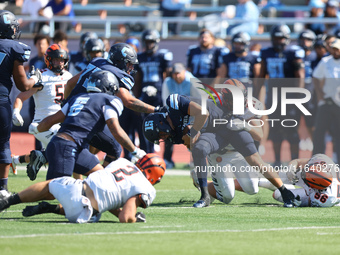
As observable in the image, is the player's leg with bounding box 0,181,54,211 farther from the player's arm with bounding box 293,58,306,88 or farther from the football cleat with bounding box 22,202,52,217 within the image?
the player's arm with bounding box 293,58,306,88

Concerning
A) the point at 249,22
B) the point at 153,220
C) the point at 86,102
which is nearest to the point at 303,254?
the point at 153,220

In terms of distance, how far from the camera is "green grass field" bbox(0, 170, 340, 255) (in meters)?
5.02

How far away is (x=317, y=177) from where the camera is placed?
7934 millimetres

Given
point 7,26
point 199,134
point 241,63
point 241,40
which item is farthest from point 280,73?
point 7,26

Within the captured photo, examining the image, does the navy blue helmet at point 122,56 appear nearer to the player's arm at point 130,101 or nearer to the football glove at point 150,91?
the player's arm at point 130,101

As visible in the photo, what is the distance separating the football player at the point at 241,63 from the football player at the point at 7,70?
212 inches

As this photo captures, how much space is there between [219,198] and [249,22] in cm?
845

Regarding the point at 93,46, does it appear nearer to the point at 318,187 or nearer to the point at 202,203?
the point at 202,203

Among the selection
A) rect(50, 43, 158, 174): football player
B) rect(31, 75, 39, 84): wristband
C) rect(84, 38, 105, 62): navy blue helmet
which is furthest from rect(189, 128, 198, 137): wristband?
rect(84, 38, 105, 62): navy blue helmet

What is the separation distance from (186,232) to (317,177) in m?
2.63

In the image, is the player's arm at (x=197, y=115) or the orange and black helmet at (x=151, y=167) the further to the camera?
the player's arm at (x=197, y=115)

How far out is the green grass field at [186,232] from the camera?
5.02 meters

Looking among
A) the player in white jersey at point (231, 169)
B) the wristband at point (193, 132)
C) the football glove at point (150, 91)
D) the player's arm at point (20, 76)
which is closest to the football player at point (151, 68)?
the football glove at point (150, 91)

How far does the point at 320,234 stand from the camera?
5.95m
